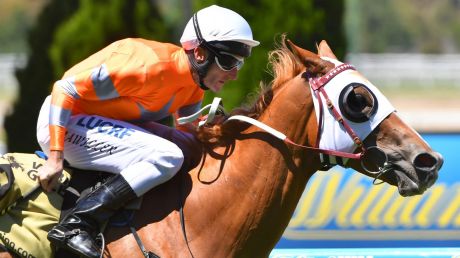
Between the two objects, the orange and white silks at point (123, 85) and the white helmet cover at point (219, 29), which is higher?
the white helmet cover at point (219, 29)

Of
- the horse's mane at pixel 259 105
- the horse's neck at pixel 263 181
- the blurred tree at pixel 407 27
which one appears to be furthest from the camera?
the blurred tree at pixel 407 27

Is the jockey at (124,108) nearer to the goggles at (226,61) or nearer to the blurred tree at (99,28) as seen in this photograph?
the goggles at (226,61)

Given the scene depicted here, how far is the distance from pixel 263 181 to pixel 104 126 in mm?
775

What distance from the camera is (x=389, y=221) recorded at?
6.61 m

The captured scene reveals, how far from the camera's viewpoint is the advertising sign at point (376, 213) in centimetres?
660

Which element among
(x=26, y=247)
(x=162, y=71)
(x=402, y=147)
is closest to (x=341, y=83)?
(x=402, y=147)

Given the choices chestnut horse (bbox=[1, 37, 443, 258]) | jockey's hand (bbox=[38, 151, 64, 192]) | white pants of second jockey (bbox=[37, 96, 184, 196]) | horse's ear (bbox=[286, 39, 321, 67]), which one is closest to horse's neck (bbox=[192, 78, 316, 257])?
chestnut horse (bbox=[1, 37, 443, 258])

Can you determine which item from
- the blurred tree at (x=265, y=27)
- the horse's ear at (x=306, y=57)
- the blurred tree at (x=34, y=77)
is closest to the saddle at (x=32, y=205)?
the horse's ear at (x=306, y=57)

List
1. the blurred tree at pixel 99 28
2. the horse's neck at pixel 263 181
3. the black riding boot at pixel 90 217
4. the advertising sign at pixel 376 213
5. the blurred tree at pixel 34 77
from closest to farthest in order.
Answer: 1. the black riding boot at pixel 90 217
2. the horse's neck at pixel 263 181
3. the advertising sign at pixel 376 213
4. the blurred tree at pixel 99 28
5. the blurred tree at pixel 34 77

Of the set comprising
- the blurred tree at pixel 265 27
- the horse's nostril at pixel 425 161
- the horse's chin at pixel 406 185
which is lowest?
the blurred tree at pixel 265 27

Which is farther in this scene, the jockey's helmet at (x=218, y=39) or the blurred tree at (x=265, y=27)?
the blurred tree at (x=265, y=27)

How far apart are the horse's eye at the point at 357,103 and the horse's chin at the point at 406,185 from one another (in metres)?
0.29

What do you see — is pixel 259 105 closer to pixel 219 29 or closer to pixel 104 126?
pixel 219 29

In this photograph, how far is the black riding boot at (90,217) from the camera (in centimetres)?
393
